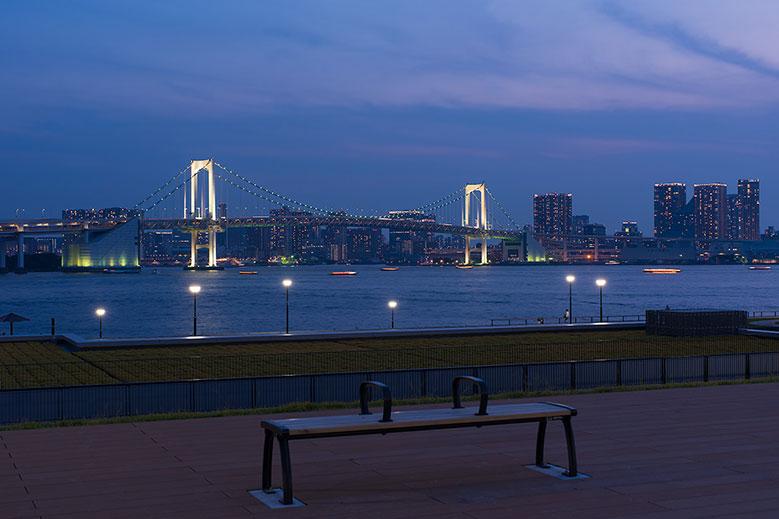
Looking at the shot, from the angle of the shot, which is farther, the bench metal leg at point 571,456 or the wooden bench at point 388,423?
the bench metal leg at point 571,456

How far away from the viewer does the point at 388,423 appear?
746 cm

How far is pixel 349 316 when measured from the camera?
7819cm

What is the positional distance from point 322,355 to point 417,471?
63.0 ft

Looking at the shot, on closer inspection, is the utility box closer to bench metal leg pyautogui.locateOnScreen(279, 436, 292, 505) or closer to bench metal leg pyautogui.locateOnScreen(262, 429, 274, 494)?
bench metal leg pyautogui.locateOnScreen(262, 429, 274, 494)

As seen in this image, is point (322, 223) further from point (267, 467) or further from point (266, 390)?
point (267, 467)

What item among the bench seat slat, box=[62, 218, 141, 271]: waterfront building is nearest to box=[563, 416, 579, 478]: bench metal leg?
the bench seat slat

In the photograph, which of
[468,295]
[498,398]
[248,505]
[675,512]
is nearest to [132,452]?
[248,505]

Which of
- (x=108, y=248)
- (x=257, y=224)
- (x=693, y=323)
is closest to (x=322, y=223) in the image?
(x=257, y=224)

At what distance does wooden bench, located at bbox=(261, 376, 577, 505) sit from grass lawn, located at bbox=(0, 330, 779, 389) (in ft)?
46.1

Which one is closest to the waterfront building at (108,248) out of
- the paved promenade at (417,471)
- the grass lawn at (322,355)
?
the grass lawn at (322,355)

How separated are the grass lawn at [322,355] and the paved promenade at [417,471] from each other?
11.9m

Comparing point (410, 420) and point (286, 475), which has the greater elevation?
point (410, 420)

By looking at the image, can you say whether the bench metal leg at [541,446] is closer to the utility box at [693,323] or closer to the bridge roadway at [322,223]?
the utility box at [693,323]

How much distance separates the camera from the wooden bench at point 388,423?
23.2ft
